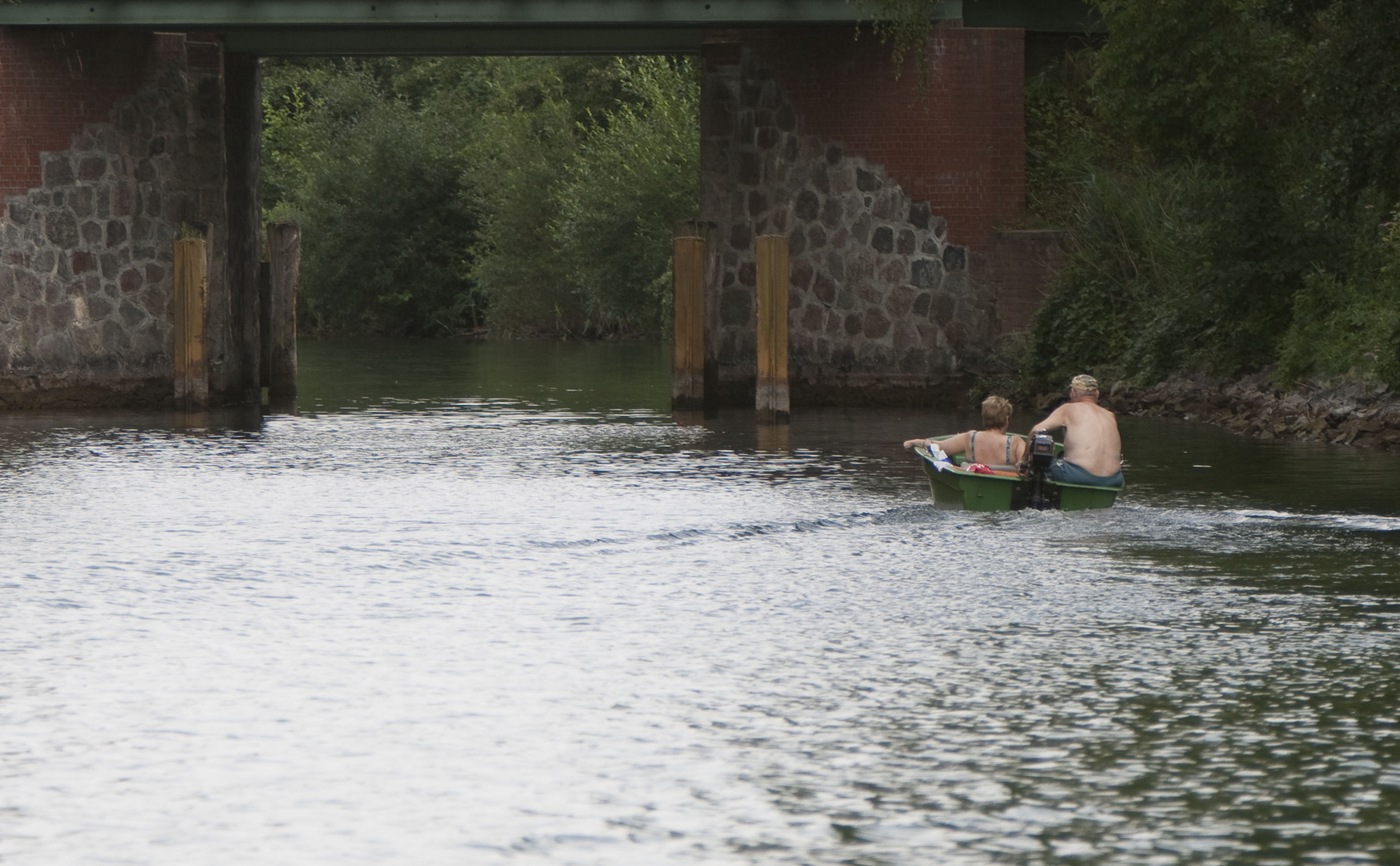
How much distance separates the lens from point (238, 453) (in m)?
22.1

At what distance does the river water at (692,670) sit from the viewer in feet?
23.7

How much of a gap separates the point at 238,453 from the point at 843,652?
12.9m

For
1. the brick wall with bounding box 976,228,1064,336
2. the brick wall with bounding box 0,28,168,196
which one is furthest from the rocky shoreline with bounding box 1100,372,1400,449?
the brick wall with bounding box 0,28,168,196

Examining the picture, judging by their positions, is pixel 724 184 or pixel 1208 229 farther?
pixel 724 184

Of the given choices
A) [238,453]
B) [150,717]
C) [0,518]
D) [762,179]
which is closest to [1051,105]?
[762,179]

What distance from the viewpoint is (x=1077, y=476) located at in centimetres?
1619

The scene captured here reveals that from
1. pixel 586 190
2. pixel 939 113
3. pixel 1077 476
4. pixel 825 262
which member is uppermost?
pixel 586 190

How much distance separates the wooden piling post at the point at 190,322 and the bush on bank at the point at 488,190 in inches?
1101

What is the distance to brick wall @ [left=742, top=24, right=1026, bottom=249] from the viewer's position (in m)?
27.4

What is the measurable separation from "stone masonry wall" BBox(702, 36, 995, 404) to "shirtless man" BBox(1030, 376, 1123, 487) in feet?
37.3

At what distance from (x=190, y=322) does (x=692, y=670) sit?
62.2 ft

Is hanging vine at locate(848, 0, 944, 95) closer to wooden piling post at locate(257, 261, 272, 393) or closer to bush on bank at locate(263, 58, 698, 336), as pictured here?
wooden piling post at locate(257, 261, 272, 393)

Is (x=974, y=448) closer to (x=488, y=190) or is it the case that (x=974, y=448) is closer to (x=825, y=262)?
(x=825, y=262)

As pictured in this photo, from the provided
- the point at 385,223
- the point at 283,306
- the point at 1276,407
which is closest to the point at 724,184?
the point at 283,306
